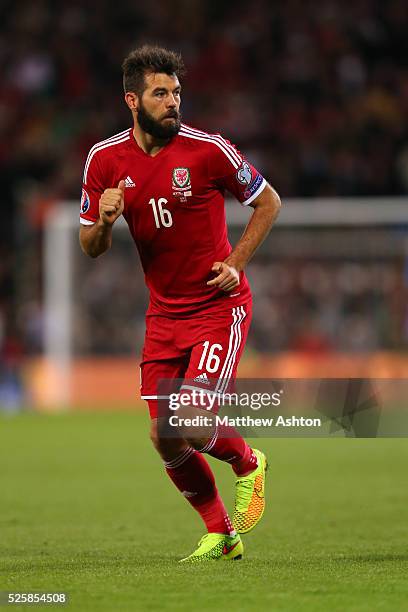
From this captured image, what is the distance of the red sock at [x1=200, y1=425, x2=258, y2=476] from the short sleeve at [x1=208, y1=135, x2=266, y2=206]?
115cm

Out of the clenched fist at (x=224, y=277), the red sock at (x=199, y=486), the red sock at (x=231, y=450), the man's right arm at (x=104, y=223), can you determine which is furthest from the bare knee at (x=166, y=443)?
the man's right arm at (x=104, y=223)

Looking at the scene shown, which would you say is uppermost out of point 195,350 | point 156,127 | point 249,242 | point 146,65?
point 146,65

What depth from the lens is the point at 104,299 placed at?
64.0ft

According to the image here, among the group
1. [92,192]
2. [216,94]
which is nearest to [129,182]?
[92,192]

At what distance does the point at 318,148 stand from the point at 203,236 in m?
14.7

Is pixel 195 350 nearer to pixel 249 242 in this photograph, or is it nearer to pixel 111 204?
pixel 249 242

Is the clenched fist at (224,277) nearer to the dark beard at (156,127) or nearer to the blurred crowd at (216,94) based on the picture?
the dark beard at (156,127)

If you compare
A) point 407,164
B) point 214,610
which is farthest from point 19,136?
point 214,610

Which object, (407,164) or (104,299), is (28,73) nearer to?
(104,299)

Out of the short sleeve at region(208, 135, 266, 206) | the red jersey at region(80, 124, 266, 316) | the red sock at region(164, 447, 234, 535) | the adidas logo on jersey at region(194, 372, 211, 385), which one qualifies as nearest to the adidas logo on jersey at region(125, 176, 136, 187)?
the red jersey at region(80, 124, 266, 316)

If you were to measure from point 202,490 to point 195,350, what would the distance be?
30.9 inches

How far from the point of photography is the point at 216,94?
22.2m

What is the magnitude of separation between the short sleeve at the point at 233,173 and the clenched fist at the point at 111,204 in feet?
1.84

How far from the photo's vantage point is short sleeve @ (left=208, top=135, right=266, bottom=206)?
6.38 m
